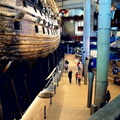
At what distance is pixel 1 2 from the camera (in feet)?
16.6

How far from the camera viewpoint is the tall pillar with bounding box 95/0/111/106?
6176mm

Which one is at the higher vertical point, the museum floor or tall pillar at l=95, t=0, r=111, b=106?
tall pillar at l=95, t=0, r=111, b=106

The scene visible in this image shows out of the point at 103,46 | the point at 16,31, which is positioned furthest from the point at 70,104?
the point at 16,31

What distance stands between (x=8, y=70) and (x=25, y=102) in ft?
8.01

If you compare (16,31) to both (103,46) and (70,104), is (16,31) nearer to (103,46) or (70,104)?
(103,46)

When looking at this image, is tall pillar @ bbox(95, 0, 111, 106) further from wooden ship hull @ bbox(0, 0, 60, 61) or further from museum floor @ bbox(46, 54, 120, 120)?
wooden ship hull @ bbox(0, 0, 60, 61)

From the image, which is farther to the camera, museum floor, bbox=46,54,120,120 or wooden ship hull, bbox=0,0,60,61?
museum floor, bbox=46,54,120,120

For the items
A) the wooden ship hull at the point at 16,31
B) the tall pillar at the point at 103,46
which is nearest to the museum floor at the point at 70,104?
the tall pillar at the point at 103,46

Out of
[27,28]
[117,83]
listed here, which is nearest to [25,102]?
[27,28]

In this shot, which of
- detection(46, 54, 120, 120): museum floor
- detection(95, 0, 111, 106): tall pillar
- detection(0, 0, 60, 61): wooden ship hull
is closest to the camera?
detection(0, 0, 60, 61): wooden ship hull

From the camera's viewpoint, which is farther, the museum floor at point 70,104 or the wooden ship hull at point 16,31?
the museum floor at point 70,104

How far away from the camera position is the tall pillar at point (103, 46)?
6.18 m

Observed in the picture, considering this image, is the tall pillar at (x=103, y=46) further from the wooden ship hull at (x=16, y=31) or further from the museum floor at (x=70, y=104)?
the wooden ship hull at (x=16, y=31)

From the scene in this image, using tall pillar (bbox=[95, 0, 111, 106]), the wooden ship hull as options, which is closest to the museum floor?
tall pillar (bbox=[95, 0, 111, 106])
